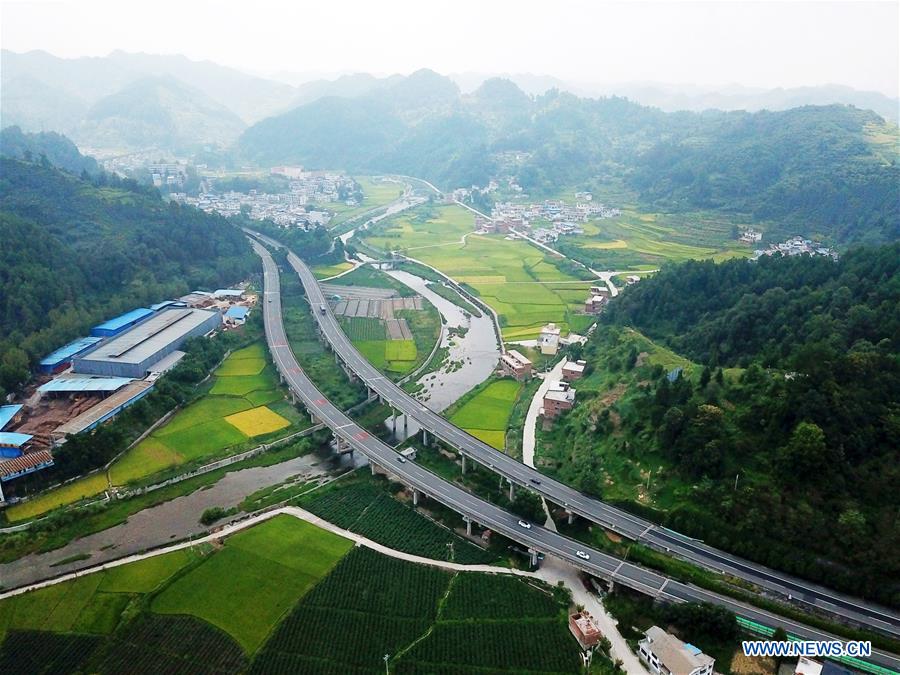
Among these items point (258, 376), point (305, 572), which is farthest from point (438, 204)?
point (305, 572)

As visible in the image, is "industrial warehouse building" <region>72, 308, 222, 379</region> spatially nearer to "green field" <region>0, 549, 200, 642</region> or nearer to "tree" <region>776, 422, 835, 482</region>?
"green field" <region>0, 549, 200, 642</region>

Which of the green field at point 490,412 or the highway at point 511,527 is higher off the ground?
the highway at point 511,527

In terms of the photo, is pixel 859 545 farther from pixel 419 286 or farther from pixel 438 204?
pixel 438 204

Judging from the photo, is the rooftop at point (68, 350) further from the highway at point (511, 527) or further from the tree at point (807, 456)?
the tree at point (807, 456)

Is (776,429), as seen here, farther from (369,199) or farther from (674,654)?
(369,199)

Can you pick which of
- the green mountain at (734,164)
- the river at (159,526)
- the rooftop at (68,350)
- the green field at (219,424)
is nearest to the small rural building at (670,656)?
the river at (159,526)

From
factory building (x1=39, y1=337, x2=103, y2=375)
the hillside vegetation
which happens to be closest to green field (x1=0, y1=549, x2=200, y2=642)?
the hillside vegetation
